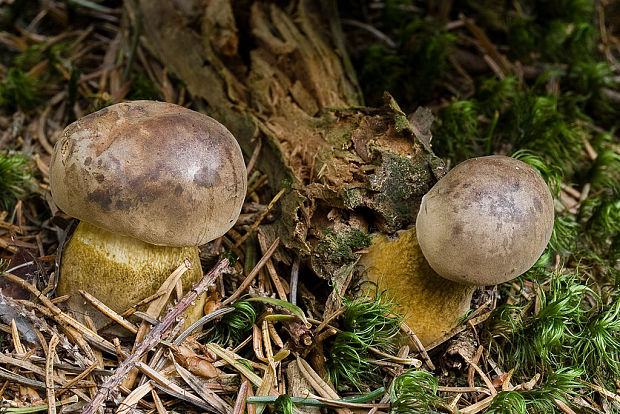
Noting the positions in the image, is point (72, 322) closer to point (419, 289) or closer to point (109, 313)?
point (109, 313)

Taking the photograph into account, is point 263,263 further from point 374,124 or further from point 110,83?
point 110,83

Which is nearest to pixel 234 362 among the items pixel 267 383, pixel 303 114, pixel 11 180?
pixel 267 383

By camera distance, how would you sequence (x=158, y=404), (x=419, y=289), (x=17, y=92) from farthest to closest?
(x=17, y=92) < (x=419, y=289) < (x=158, y=404)

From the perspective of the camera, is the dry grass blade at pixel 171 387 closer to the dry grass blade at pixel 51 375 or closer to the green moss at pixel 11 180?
the dry grass blade at pixel 51 375

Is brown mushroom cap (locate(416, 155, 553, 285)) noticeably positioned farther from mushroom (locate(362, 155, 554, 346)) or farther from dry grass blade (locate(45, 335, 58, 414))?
dry grass blade (locate(45, 335, 58, 414))

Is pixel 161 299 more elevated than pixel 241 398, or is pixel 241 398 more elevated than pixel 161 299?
pixel 161 299

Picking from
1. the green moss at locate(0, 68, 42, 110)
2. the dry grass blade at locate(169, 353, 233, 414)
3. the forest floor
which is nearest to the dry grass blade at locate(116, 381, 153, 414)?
the forest floor
